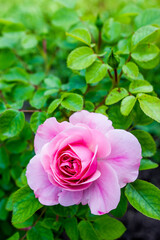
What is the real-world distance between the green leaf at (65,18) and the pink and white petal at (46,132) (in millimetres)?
528

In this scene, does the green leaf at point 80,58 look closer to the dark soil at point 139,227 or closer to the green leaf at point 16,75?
the green leaf at point 16,75

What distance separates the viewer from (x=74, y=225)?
0.66 meters

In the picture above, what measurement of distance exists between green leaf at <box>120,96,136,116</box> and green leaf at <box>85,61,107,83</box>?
3.7 inches

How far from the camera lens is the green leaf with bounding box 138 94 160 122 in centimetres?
53

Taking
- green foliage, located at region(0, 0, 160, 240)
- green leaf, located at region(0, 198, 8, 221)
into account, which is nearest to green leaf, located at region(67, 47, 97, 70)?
green foliage, located at region(0, 0, 160, 240)

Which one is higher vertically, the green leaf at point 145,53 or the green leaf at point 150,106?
the green leaf at point 145,53

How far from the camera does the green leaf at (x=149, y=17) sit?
0.76m

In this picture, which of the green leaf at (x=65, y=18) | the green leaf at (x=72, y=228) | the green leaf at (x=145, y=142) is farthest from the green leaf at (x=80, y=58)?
the green leaf at (x=72, y=228)

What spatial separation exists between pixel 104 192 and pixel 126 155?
0.09 m

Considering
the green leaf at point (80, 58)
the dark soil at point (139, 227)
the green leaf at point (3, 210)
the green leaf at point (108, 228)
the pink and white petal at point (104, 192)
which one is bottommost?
the dark soil at point (139, 227)

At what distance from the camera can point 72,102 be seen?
0.60 meters

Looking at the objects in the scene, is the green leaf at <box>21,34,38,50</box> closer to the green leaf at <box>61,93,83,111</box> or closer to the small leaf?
the small leaf

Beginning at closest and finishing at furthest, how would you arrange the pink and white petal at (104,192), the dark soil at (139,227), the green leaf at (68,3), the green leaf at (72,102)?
the pink and white petal at (104,192), the green leaf at (72,102), the green leaf at (68,3), the dark soil at (139,227)

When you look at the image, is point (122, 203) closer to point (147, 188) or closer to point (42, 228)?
point (147, 188)
